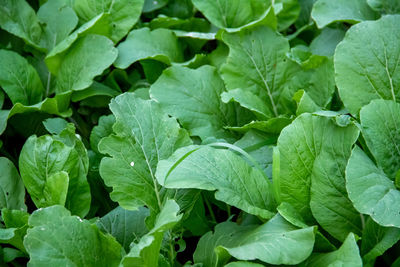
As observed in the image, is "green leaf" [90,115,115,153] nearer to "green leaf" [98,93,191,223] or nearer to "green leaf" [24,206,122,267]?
"green leaf" [98,93,191,223]

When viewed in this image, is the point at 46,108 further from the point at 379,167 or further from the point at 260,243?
→ the point at 379,167

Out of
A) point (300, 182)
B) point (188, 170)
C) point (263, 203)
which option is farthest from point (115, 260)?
point (300, 182)

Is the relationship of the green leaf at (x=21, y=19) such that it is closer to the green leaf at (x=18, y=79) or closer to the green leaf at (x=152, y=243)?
the green leaf at (x=18, y=79)

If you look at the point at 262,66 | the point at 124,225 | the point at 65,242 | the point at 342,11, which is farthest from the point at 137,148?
the point at 342,11

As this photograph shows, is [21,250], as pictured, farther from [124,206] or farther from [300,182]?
[300,182]

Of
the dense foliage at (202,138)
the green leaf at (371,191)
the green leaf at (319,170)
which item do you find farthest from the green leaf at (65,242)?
the green leaf at (371,191)
